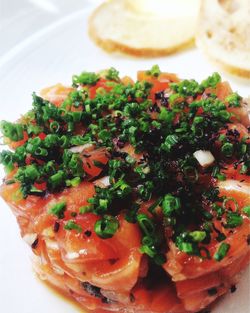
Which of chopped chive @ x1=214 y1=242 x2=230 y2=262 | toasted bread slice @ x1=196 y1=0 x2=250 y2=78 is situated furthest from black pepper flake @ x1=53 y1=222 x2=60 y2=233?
toasted bread slice @ x1=196 y1=0 x2=250 y2=78

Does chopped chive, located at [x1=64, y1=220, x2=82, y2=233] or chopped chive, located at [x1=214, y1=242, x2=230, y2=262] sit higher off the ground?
chopped chive, located at [x1=64, y1=220, x2=82, y2=233]

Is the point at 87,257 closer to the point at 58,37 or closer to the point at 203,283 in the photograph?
the point at 203,283

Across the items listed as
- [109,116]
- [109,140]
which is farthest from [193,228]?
[109,116]

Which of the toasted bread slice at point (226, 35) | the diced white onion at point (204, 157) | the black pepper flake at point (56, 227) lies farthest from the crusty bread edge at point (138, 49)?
the black pepper flake at point (56, 227)

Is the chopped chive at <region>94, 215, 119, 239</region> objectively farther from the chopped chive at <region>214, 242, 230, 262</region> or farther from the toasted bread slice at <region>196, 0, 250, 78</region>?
the toasted bread slice at <region>196, 0, 250, 78</region>

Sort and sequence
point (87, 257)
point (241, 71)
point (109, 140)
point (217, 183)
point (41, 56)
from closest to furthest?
1. point (87, 257)
2. point (217, 183)
3. point (109, 140)
4. point (241, 71)
5. point (41, 56)

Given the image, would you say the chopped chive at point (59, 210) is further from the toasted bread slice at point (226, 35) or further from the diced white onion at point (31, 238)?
the toasted bread slice at point (226, 35)

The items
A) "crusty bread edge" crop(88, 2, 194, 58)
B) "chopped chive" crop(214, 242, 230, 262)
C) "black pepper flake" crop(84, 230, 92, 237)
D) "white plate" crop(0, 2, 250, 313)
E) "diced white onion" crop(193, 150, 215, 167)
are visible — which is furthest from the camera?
"crusty bread edge" crop(88, 2, 194, 58)
